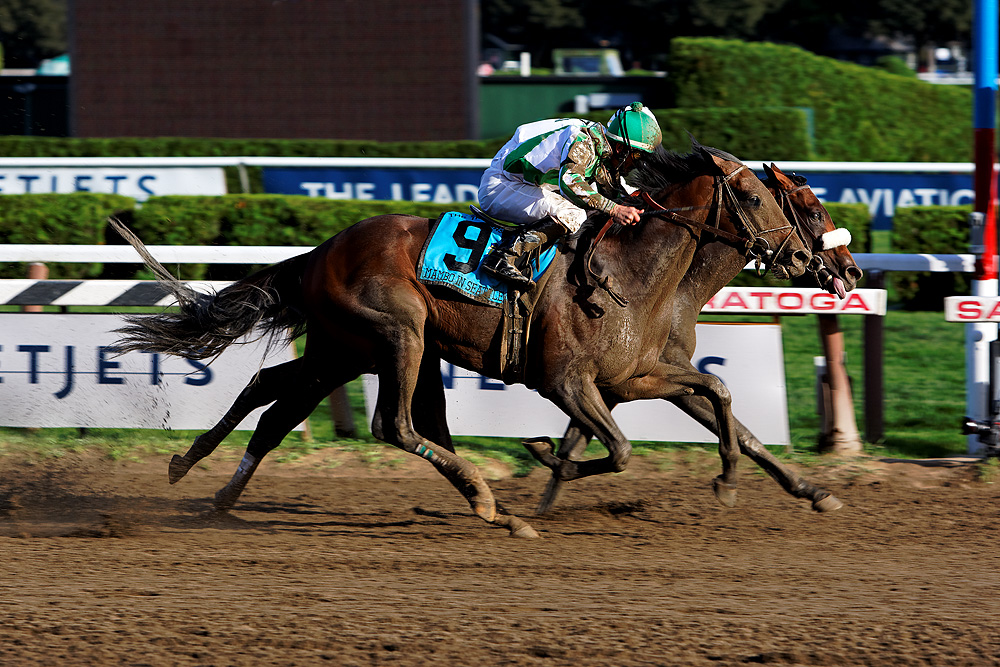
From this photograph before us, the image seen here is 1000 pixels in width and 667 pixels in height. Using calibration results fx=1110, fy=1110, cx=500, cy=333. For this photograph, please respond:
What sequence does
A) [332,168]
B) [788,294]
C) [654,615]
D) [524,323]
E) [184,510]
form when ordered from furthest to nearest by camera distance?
[332,168] → [788,294] → [184,510] → [524,323] → [654,615]

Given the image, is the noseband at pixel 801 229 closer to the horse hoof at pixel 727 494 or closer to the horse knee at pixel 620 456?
the horse hoof at pixel 727 494

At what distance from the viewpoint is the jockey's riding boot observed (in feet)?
14.8

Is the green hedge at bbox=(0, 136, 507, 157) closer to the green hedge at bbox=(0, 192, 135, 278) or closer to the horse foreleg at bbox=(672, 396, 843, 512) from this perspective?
the green hedge at bbox=(0, 192, 135, 278)

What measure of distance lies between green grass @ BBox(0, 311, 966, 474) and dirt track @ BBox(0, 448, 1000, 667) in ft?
0.73

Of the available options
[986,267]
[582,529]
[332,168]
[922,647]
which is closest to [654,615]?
[922,647]

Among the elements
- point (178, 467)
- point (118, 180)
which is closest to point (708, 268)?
point (178, 467)

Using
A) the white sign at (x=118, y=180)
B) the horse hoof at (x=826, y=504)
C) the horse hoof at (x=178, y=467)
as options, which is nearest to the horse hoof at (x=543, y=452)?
the horse hoof at (x=826, y=504)

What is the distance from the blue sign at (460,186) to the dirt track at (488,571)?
6.15 meters

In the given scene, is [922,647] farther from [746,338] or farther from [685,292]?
[746,338]

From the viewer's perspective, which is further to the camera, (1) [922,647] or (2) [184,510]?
(2) [184,510]

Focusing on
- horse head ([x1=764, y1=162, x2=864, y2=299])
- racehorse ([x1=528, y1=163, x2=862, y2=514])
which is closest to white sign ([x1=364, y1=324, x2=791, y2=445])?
racehorse ([x1=528, y1=163, x2=862, y2=514])

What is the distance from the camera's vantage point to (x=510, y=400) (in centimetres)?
590

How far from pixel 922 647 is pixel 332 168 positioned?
931 centimetres

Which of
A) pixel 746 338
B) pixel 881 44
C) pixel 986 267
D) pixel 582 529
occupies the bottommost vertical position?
pixel 582 529
